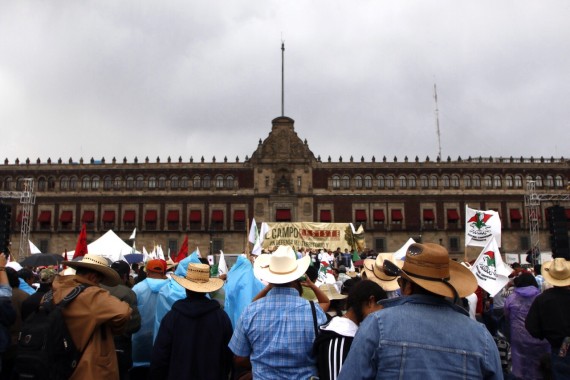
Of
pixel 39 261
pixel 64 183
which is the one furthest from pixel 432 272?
pixel 64 183

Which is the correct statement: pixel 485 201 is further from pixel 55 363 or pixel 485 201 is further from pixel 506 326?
pixel 55 363

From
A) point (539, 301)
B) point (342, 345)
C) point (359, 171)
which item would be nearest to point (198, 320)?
point (342, 345)

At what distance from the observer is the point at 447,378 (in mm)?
2668

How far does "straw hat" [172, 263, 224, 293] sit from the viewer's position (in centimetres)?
508

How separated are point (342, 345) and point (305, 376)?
1.68ft

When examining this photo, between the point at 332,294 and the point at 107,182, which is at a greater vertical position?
the point at 107,182

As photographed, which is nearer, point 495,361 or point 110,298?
point 495,361

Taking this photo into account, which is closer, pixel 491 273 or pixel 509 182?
pixel 491 273

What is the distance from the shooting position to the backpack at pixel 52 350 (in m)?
4.29

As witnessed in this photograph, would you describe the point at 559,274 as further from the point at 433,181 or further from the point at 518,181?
the point at 518,181

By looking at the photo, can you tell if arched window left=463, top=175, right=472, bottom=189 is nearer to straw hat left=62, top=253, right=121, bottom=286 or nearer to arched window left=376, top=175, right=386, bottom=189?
arched window left=376, top=175, right=386, bottom=189

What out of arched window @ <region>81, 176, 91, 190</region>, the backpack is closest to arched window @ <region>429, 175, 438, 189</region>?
arched window @ <region>81, 176, 91, 190</region>

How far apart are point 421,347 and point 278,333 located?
1.79 metres

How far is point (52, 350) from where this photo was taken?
4.29 meters
